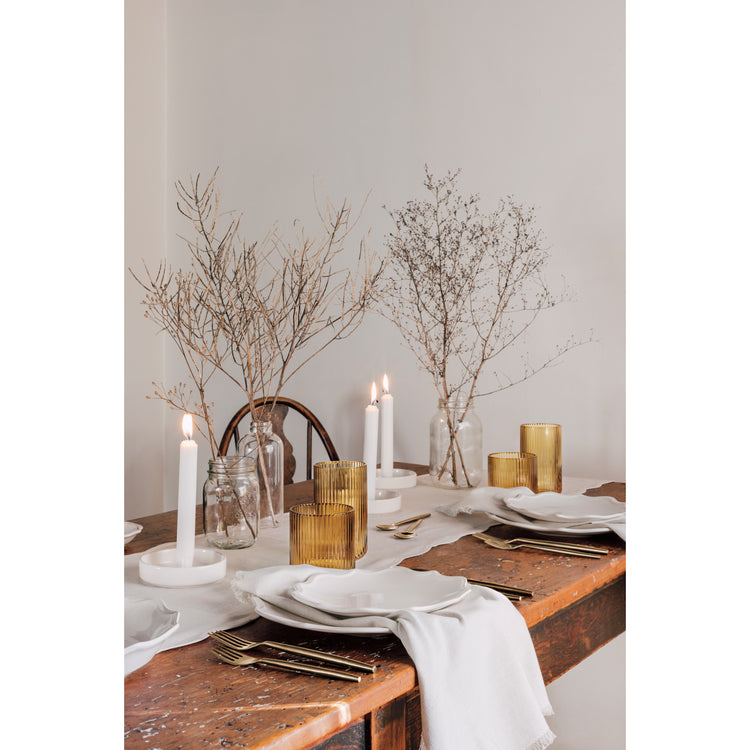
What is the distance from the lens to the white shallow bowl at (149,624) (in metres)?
0.68

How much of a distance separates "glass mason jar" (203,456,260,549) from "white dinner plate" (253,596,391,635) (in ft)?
1.22

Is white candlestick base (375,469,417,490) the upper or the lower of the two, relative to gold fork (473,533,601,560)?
upper

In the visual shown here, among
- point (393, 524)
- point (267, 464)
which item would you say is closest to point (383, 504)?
point (393, 524)

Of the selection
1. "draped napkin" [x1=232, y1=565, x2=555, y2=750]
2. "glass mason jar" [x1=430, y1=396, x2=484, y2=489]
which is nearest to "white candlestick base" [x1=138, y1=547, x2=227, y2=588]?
"draped napkin" [x1=232, y1=565, x2=555, y2=750]

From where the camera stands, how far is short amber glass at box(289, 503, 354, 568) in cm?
98

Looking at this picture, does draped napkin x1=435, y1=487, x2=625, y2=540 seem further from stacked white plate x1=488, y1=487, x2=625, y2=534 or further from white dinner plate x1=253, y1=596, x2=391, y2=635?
white dinner plate x1=253, y1=596, x2=391, y2=635

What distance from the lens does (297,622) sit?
75 cm

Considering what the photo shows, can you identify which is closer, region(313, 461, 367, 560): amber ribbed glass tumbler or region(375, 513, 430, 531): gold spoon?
region(313, 461, 367, 560): amber ribbed glass tumbler

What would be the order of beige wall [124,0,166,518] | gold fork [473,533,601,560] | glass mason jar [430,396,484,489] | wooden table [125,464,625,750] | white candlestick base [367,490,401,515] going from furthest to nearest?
beige wall [124,0,166,518] → glass mason jar [430,396,484,489] → white candlestick base [367,490,401,515] → gold fork [473,533,601,560] → wooden table [125,464,625,750]

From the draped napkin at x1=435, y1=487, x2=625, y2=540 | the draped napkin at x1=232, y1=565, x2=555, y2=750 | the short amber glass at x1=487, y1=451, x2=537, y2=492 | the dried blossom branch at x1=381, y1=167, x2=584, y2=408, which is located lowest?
the draped napkin at x1=232, y1=565, x2=555, y2=750

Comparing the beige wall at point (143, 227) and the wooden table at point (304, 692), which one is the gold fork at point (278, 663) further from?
the beige wall at point (143, 227)

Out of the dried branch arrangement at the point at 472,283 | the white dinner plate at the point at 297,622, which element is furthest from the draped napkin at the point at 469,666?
the dried branch arrangement at the point at 472,283
